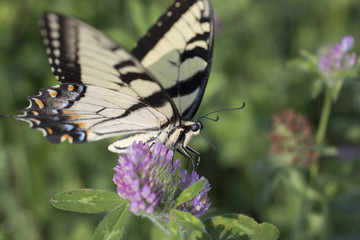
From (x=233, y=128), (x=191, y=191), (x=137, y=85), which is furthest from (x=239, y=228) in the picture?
(x=233, y=128)

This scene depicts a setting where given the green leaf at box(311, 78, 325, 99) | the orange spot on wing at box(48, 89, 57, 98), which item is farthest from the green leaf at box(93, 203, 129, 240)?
the green leaf at box(311, 78, 325, 99)

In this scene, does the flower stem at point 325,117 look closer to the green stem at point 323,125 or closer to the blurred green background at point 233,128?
the green stem at point 323,125

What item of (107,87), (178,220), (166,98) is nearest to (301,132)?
(166,98)

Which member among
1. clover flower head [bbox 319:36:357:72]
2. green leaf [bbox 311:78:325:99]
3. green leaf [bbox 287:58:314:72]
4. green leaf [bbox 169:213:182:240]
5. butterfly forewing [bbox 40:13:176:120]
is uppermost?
clover flower head [bbox 319:36:357:72]

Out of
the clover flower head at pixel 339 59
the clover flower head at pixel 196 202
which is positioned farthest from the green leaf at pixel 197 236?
the clover flower head at pixel 339 59

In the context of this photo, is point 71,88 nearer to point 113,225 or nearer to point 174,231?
point 113,225

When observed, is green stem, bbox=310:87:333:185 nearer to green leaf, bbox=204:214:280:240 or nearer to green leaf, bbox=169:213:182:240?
green leaf, bbox=204:214:280:240
